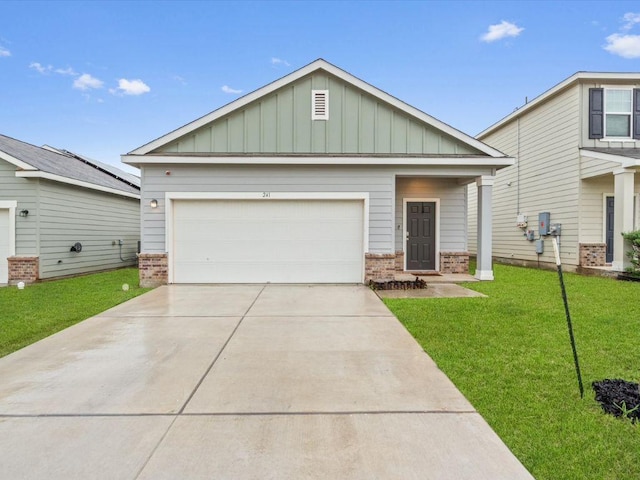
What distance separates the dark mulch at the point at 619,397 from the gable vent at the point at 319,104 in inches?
304

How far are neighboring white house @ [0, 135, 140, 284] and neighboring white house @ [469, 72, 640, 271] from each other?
594 inches

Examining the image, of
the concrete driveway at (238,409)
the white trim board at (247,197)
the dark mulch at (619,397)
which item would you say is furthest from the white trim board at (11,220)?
the dark mulch at (619,397)

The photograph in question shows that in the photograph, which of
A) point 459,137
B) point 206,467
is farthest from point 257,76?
point 206,467

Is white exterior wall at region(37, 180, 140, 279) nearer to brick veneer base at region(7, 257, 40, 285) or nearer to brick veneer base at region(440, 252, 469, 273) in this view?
brick veneer base at region(7, 257, 40, 285)

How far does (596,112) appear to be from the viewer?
1092cm

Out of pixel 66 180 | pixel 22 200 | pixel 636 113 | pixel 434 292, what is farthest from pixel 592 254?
pixel 22 200

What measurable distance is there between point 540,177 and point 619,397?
1172 centimetres

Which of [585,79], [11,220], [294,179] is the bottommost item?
[11,220]

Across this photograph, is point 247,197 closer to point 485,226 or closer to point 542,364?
point 485,226

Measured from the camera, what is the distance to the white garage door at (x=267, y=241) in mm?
9258

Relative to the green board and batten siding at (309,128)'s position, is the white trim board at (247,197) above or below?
below

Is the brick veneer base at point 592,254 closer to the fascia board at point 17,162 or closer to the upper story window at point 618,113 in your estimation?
the upper story window at point 618,113

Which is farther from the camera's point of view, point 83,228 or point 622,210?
point 83,228

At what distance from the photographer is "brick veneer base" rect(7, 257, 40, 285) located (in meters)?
9.80
